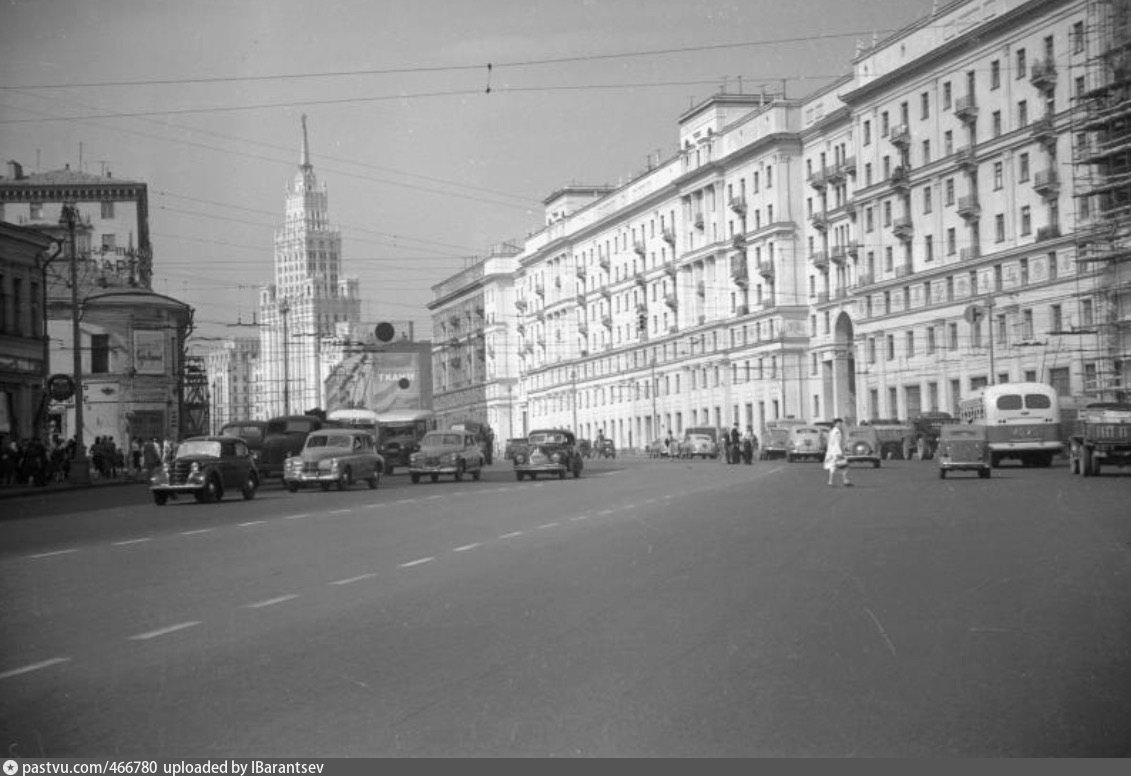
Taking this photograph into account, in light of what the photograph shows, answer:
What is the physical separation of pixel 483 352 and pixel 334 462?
385 ft

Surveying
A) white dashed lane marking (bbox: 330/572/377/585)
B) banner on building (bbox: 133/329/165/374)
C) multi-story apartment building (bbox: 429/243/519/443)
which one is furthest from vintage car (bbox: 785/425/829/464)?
multi-story apartment building (bbox: 429/243/519/443)

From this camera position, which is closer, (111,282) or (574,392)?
(111,282)

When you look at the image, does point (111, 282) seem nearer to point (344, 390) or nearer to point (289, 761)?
point (344, 390)

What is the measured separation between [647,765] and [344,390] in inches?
Answer: 2397

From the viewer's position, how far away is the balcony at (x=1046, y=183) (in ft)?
219

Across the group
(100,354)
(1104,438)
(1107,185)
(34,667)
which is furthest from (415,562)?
(100,354)

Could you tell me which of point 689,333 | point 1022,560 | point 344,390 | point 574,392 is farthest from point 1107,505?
point 574,392

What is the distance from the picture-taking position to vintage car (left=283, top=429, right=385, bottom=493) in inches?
1730

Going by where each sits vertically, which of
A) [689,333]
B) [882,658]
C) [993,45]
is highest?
[993,45]

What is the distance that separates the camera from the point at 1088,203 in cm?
6184

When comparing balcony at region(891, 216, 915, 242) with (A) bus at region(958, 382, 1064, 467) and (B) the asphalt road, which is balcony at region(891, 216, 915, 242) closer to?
(A) bus at region(958, 382, 1064, 467)

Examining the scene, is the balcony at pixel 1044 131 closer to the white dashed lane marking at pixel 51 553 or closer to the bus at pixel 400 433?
the bus at pixel 400 433

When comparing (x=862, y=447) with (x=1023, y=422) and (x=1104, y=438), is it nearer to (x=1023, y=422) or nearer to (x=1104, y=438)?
(x=1023, y=422)

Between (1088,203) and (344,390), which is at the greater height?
(1088,203)
